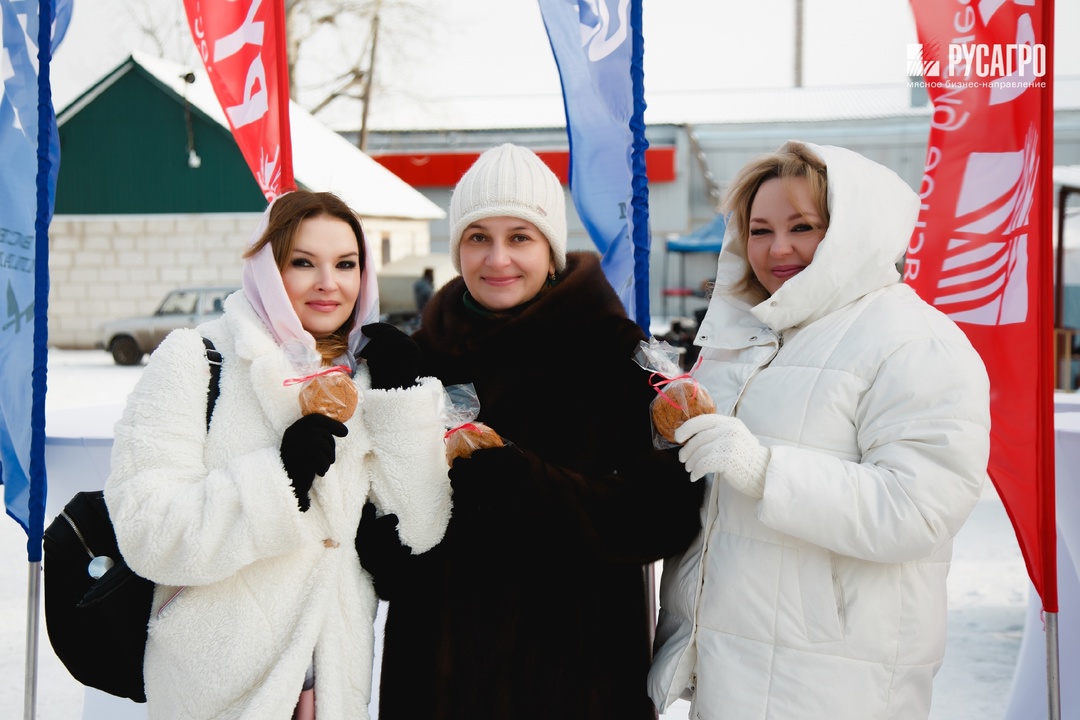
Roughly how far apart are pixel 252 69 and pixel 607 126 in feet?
5.16

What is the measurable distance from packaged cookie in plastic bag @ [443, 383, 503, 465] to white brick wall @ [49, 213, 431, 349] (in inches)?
721

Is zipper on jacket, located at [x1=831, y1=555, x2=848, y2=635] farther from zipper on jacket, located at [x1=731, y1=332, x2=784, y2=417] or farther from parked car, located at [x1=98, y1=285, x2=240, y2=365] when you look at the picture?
parked car, located at [x1=98, y1=285, x2=240, y2=365]

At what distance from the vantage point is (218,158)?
1861cm

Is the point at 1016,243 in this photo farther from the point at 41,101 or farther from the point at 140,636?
the point at 41,101

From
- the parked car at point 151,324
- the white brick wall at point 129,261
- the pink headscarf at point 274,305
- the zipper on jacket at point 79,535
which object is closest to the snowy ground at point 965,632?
the zipper on jacket at point 79,535

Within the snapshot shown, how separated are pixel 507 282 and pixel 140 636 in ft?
3.85

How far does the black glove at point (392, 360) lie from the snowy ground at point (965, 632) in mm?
2371

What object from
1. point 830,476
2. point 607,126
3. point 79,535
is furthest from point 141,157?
point 830,476

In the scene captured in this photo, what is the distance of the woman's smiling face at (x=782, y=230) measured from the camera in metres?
1.96

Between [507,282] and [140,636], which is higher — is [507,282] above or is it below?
above

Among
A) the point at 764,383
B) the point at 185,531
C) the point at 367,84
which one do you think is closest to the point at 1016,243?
the point at 764,383

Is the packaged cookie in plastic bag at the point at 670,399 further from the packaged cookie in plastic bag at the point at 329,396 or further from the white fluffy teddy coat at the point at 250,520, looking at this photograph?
the packaged cookie in plastic bag at the point at 329,396

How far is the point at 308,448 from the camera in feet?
5.82

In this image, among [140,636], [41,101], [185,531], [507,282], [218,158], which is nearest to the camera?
[185,531]
